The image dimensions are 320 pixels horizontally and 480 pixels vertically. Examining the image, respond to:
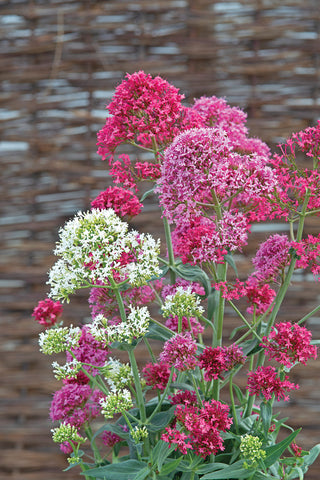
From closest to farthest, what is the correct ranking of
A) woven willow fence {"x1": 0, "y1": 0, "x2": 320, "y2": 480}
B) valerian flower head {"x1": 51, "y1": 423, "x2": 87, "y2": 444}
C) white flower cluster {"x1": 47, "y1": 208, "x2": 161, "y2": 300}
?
white flower cluster {"x1": 47, "y1": 208, "x2": 161, "y2": 300} < valerian flower head {"x1": 51, "y1": 423, "x2": 87, "y2": 444} < woven willow fence {"x1": 0, "y1": 0, "x2": 320, "y2": 480}

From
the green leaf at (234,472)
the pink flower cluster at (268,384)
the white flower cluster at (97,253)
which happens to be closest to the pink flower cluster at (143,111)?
the white flower cluster at (97,253)

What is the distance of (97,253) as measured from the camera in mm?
647

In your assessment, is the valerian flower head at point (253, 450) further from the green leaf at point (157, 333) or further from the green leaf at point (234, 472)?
the green leaf at point (157, 333)

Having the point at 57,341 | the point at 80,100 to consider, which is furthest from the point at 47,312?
the point at 80,100

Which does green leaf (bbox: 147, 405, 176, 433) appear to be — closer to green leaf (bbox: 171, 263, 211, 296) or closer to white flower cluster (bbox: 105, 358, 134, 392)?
white flower cluster (bbox: 105, 358, 134, 392)

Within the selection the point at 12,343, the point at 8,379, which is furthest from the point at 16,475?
the point at 12,343

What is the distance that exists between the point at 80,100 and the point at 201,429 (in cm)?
113

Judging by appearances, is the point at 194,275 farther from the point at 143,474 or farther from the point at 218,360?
the point at 143,474

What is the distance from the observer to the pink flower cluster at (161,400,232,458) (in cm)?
66

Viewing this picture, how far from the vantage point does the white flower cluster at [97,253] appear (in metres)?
0.65

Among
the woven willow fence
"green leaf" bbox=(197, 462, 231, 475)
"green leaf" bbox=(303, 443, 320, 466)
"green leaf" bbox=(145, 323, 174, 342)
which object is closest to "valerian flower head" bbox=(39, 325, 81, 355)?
"green leaf" bbox=(145, 323, 174, 342)

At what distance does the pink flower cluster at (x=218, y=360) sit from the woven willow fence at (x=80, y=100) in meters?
0.73

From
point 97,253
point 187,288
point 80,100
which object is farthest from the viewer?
point 80,100

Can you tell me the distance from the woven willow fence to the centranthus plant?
674mm
